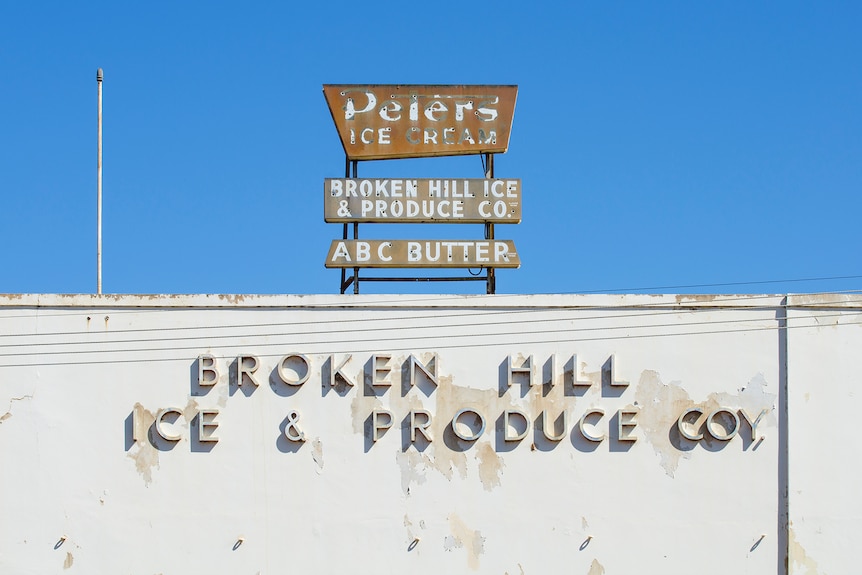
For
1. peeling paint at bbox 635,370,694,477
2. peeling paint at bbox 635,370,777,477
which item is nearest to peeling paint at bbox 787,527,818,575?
peeling paint at bbox 635,370,777,477

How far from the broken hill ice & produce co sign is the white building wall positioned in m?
2.13

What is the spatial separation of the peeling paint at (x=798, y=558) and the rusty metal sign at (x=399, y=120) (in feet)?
26.9

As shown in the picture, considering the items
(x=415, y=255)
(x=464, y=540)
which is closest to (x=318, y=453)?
(x=464, y=540)

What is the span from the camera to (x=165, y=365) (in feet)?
62.8

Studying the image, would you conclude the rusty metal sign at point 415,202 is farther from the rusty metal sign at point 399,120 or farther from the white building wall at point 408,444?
the white building wall at point 408,444

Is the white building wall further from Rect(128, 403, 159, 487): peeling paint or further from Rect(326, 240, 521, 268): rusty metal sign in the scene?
Rect(326, 240, 521, 268): rusty metal sign

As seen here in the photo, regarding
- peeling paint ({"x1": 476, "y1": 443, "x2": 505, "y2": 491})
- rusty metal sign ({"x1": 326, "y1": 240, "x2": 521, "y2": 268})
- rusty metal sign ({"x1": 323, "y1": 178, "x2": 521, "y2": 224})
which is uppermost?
rusty metal sign ({"x1": 323, "y1": 178, "x2": 521, "y2": 224})

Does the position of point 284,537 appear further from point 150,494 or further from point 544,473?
point 544,473

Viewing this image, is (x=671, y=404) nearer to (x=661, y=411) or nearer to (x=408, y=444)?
(x=661, y=411)

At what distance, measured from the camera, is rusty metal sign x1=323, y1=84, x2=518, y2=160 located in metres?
21.8

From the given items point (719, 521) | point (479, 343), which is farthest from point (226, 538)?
point (719, 521)

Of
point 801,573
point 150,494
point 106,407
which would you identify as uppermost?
point 106,407

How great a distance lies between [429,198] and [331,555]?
20.2 ft

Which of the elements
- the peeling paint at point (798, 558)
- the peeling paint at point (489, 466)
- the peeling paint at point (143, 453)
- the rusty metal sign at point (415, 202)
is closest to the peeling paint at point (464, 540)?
the peeling paint at point (489, 466)
